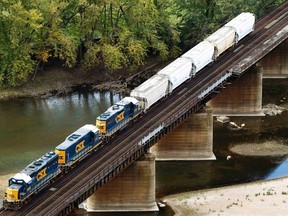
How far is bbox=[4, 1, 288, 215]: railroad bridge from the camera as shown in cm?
6333

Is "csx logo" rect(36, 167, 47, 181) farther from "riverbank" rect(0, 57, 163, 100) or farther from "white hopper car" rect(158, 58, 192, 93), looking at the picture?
"riverbank" rect(0, 57, 163, 100)

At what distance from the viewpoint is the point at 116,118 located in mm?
74938

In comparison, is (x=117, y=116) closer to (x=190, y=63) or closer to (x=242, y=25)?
(x=190, y=63)

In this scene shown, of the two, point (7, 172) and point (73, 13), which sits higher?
point (73, 13)

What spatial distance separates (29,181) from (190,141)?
2584cm

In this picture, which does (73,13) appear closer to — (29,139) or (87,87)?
(87,87)

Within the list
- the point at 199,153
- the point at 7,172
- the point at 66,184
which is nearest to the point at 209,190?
the point at 199,153

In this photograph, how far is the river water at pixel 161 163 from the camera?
261ft

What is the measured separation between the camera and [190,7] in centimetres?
12388

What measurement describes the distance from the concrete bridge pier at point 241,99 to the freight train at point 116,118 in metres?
5.46

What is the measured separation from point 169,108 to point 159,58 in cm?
4103

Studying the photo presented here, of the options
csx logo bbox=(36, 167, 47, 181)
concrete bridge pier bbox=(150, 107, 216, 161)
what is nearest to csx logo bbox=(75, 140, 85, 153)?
csx logo bbox=(36, 167, 47, 181)

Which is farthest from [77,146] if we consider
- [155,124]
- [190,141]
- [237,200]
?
[190,141]

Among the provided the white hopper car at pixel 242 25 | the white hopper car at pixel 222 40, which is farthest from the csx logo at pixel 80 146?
the white hopper car at pixel 242 25
